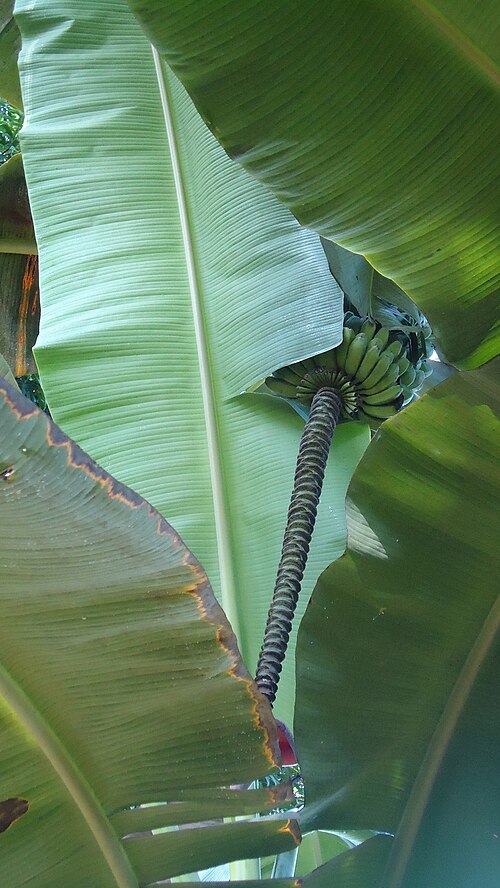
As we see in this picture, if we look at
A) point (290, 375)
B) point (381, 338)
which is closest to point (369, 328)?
point (381, 338)

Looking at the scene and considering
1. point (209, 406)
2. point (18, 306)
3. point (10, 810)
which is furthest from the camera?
point (18, 306)

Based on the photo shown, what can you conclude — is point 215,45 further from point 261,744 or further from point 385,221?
point 261,744

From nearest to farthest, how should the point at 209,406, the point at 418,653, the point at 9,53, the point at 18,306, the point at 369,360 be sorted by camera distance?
the point at 418,653 → the point at 369,360 → the point at 209,406 → the point at 9,53 → the point at 18,306

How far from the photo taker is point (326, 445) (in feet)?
3.04

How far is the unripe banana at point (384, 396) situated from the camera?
107 cm

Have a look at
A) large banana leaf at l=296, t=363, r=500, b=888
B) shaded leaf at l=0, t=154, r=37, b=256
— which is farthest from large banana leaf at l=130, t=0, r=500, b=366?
shaded leaf at l=0, t=154, r=37, b=256

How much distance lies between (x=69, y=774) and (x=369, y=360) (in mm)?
671

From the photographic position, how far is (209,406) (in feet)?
3.81

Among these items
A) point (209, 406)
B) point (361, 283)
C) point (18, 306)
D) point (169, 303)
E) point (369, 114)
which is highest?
point (369, 114)

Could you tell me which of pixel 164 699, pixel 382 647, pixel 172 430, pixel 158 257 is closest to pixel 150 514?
pixel 164 699

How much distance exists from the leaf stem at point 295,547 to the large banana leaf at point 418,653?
4cm

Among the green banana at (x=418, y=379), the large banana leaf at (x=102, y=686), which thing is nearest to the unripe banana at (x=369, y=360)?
the green banana at (x=418, y=379)

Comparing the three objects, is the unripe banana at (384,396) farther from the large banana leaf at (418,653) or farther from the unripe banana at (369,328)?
the large banana leaf at (418,653)

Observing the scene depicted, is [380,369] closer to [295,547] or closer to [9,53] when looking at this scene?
[295,547]
